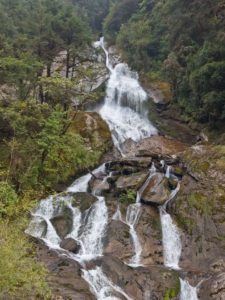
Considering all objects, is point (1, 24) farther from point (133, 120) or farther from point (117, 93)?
point (133, 120)

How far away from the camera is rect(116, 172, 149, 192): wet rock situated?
13.9 meters

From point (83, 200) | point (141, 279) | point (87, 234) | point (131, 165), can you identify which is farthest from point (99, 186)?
point (141, 279)

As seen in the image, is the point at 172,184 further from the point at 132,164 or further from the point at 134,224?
the point at 134,224

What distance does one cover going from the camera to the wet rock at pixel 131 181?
13.9 metres

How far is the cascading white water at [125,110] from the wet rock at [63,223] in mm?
8834

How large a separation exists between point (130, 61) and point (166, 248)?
28275 mm

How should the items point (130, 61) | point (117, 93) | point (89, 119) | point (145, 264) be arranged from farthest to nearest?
point (130, 61), point (117, 93), point (89, 119), point (145, 264)

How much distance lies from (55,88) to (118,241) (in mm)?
8276

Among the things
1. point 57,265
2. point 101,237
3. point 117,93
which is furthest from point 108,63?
point 57,265

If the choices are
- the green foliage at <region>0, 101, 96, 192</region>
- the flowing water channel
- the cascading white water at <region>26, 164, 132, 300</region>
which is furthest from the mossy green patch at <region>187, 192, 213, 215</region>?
the green foliage at <region>0, 101, 96, 192</region>

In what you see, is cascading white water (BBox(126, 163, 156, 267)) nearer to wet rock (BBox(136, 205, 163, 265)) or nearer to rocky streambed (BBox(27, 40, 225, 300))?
rocky streambed (BBox(27, 40, 225, 300))

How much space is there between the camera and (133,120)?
2452 cm

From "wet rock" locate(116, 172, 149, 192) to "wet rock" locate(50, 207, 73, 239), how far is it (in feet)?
10.6

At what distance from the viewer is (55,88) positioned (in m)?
12.3
